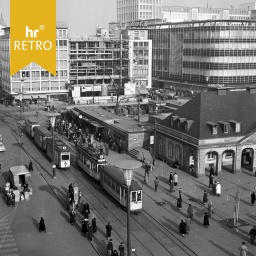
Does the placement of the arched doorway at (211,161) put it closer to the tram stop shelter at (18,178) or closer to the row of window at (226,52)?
the tram stop shelter at (18,178)

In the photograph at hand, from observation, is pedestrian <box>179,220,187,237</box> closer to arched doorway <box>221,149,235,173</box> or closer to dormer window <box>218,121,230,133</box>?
dormer window <box>218,121,230,133</box>

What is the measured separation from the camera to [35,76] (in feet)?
356

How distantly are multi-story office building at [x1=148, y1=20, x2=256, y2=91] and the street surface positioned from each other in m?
65.8

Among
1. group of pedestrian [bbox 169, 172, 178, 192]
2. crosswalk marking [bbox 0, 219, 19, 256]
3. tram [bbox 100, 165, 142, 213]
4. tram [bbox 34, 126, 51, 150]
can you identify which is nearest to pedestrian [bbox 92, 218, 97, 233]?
tram [bbox 100, 165, 142, 213]

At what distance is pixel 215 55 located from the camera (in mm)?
108250

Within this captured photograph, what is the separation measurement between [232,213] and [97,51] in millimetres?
90966

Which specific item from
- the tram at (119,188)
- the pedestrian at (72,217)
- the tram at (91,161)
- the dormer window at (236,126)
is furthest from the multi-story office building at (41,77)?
→ the pedestrian at (72,217)

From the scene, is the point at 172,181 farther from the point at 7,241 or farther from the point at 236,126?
the point at 7,241

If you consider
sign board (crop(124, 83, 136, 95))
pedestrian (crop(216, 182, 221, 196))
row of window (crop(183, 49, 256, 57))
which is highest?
row of window (crop(183, 49, 256, 57))

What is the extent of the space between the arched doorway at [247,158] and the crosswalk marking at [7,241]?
26224mm

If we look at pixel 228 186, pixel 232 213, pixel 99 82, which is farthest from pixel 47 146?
pixel 99 82

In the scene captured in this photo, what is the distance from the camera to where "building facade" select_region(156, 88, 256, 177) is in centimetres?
4538

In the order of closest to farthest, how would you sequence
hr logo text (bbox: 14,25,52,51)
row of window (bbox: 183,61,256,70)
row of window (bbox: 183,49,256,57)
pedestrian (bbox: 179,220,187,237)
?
1. hr logo text (bbox: 14,25,52,51)
2. pedestrian (bbox: 179,220,187,237)
3. row of window (bbox: 183,49,256,57)
4. row of window (bbox: 183,61,256,70)

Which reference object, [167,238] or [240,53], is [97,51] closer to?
[240,53]
